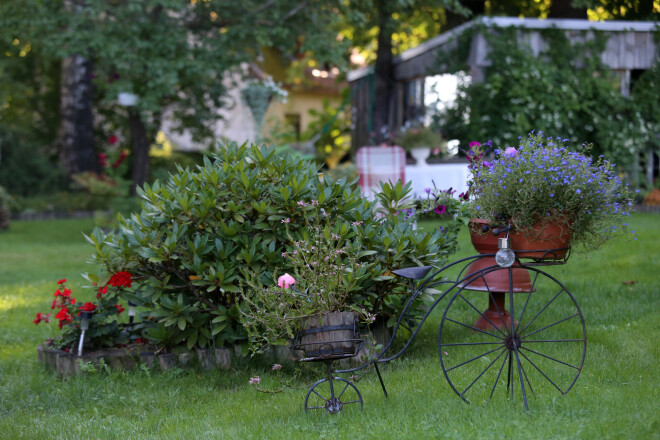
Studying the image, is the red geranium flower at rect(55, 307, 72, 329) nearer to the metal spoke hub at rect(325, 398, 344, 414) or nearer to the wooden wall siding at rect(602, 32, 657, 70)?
the metal spoke hub at rect(325, 398, 344, 414)

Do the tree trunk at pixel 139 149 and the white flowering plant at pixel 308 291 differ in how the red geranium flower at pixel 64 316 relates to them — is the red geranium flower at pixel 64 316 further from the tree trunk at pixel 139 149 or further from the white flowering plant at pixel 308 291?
the tree trunk at pixel 139 149

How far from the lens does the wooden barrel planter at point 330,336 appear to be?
145 inches

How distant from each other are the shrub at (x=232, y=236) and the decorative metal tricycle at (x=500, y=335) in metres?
0.33

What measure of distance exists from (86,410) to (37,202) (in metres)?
14.1

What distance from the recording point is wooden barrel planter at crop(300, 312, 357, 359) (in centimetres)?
368

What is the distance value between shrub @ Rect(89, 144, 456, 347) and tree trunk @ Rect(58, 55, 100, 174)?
13136 millimetres

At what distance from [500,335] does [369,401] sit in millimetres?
1366

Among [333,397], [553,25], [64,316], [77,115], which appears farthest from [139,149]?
[333,397]

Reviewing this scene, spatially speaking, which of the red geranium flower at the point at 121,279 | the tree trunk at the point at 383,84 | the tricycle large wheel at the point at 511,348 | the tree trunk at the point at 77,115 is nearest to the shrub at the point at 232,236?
the red geranium flower at the point at 121,279

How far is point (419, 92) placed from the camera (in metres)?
15.4

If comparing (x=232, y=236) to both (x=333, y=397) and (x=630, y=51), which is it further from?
(x=630, y=51)

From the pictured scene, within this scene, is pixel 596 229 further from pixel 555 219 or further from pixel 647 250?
pixel 647 250

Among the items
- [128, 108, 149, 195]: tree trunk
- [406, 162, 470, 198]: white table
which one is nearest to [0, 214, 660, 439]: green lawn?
[406, 162, 470, 198]: white table

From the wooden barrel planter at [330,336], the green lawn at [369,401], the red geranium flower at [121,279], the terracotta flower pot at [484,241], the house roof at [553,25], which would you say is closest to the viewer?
the green lawn at [369,401]
